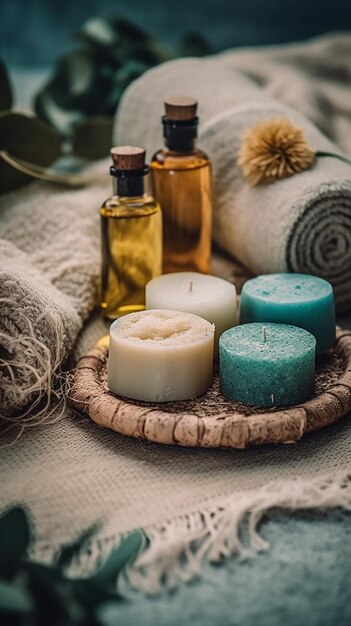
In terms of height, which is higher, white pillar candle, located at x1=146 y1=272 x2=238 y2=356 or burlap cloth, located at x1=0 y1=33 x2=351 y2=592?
white pillar candle, located at x1=146 y1=272 x2=238 y2=356

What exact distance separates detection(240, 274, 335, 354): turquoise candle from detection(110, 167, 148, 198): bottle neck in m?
0.17

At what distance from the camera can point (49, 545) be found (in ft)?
2.24

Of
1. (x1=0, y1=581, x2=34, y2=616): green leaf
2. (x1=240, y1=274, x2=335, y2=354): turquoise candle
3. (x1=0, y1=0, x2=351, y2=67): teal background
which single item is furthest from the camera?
(x1=0, y1=0, x2=351, y2=67): teal background

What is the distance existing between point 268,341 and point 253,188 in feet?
1.08

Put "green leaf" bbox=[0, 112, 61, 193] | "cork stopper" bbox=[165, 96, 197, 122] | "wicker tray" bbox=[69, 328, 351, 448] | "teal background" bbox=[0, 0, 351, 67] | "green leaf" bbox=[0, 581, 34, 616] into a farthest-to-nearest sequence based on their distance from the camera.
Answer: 1. "teal background" bbox=[0, 0, 351, 67]
2. "green leaf" bbox=[0, 112, 61, 193]
3. "cork stopper" bbox=[165, 96, 197, 122]
4. "wicker tray" bbox=[69, 328, 351, 448]
5. "green leaf" bbox=[0, 581, 34, 616]

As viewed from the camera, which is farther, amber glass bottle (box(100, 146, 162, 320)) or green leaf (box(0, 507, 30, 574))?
amber glass bottle (box(100, 146, 162, 320))

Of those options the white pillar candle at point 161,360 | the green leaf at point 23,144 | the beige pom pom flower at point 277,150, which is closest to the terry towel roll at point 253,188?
the beige pom pom flower at point 277,150

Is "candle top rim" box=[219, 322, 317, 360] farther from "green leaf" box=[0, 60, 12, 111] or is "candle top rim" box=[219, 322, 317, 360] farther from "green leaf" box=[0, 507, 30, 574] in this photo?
"green leaf" box=[0, 60, 12, 111]

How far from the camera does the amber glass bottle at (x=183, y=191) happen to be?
3.45 feet

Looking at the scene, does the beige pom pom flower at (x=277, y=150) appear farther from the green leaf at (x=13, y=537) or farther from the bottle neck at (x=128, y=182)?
the green leaf at (x=13, y=537)

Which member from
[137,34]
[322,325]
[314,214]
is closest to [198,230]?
[314,214]

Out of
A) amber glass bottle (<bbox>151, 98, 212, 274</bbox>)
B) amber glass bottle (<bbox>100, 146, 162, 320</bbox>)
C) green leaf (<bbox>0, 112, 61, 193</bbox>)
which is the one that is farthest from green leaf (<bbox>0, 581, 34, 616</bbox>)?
green leaf (<bbox>0, 112, 61, 193</bbox>)

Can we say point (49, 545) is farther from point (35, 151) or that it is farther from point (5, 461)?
point (35, 151)

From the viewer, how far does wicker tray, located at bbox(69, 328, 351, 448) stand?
30.4 inches
